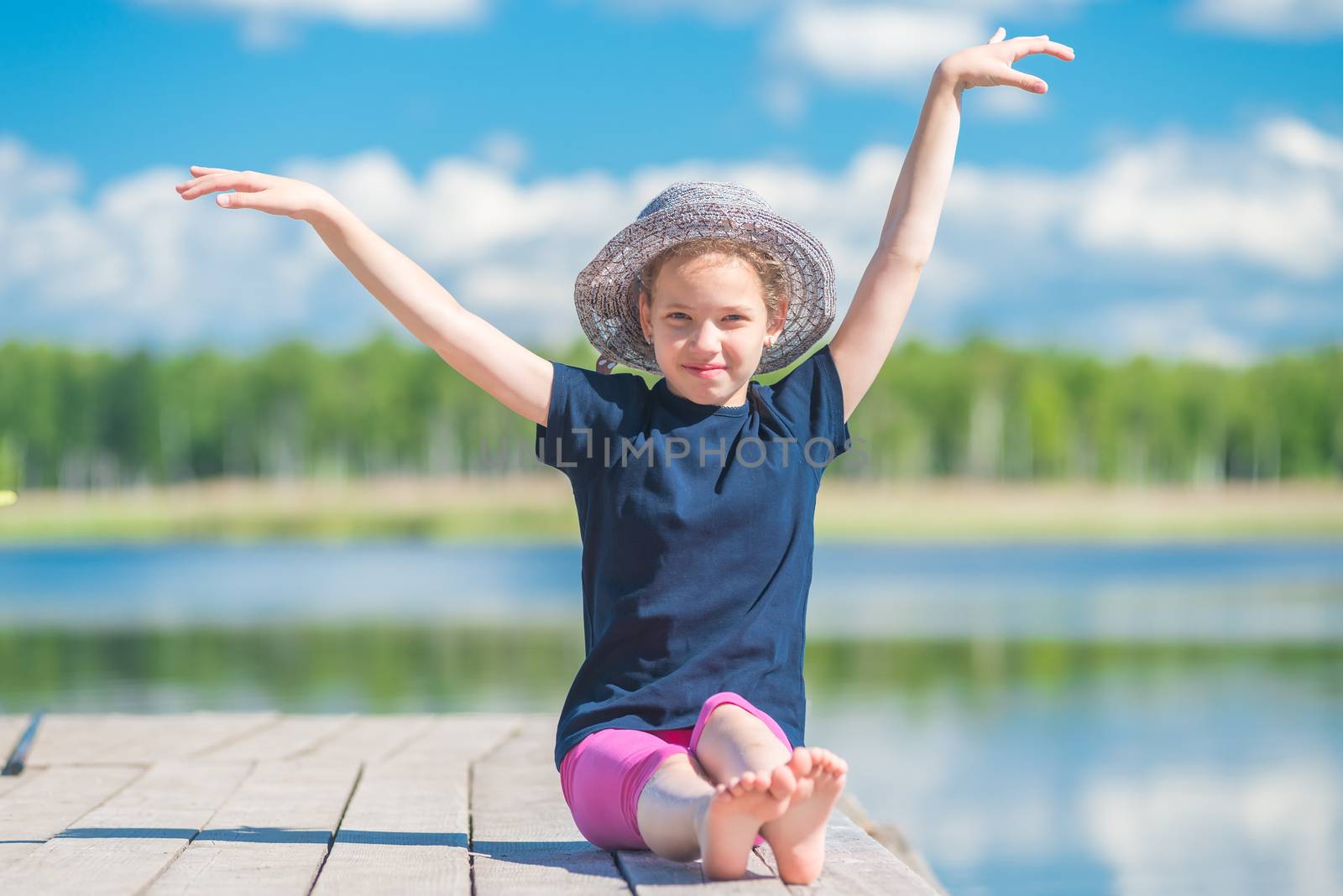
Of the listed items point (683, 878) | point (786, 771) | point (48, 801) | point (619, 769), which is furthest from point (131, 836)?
point (786, 771)

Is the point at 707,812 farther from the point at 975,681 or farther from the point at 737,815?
the point at 975,681

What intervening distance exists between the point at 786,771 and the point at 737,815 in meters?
0.13

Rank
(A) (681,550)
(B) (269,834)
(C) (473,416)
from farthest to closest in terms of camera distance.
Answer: (C) (473,416) → (B) (269,834) → (A) (681,550)

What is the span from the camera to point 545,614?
13.9 metres

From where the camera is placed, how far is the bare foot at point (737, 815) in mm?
1990

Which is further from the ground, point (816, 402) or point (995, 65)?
point (995, 65)

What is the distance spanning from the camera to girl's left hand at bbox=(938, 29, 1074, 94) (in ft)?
8.55

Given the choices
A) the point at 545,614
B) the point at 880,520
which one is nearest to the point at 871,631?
the point at 545,614

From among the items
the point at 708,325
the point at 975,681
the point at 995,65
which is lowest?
the point at 975,681

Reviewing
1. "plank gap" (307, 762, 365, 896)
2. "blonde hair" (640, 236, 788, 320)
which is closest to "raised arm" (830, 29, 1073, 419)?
"blonde hair" (640, 236, 788, 320)

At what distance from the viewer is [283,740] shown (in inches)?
172

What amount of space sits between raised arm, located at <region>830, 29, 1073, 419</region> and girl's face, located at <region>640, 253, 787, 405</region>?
0.20 m

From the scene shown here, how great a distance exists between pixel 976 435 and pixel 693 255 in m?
49.0

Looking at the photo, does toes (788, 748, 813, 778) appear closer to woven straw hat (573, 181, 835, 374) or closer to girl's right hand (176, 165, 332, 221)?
woven straw hat (573, 181, 835, 374)
